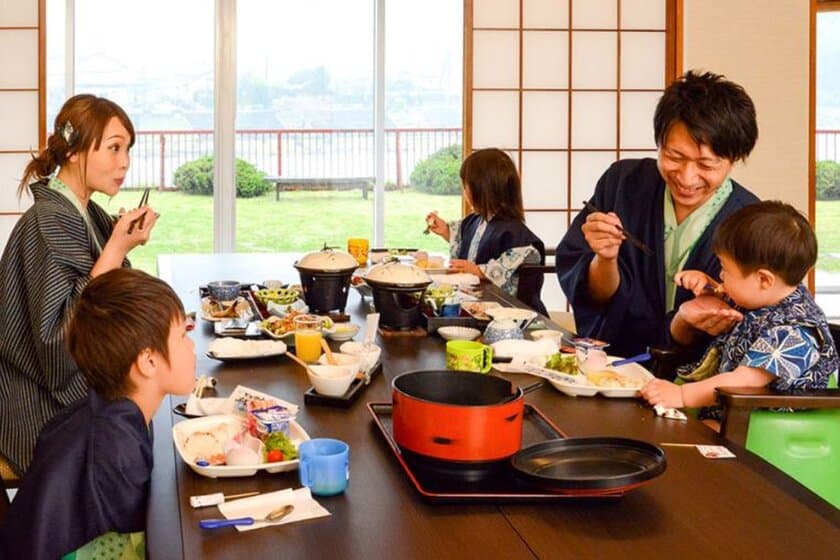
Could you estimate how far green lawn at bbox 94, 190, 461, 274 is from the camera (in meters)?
6.54

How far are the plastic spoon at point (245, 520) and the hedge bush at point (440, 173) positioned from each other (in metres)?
5.17

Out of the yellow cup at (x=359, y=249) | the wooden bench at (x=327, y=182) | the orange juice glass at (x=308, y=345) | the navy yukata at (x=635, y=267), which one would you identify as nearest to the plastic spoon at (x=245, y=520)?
the orange juice glass at (x=308, y=345)

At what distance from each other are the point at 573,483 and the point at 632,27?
476 cm

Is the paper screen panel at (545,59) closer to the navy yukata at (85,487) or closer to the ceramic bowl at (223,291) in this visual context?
the ceramic bowl at (223,291)

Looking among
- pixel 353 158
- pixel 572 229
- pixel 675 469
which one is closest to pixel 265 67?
pixel 353 158

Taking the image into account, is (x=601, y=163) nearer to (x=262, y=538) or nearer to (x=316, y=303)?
(x=316, y=303)

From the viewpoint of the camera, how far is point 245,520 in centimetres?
138

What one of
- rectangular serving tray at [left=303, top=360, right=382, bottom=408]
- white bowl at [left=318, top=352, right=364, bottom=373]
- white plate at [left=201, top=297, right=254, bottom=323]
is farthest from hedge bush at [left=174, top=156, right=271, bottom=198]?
rectangular serving tray at [left=303, top=360, right=382, bottom=408]

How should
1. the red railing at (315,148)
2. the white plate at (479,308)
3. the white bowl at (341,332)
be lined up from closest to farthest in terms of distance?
the white bowl at (341,332)
the white plate at (479,308)
the red railing at (315,148)

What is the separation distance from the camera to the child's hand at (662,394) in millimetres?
2006

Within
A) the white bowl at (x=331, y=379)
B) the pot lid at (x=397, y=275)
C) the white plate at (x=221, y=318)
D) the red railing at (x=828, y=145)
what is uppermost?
the red railing at (x=828, y=145)

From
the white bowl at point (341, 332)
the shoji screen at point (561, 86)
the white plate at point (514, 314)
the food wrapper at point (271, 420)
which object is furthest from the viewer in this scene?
the shoji screen at point (561, 86)

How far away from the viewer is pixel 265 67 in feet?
20.1

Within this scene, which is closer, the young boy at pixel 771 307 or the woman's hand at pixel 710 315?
the young boy at pixel 771 307
